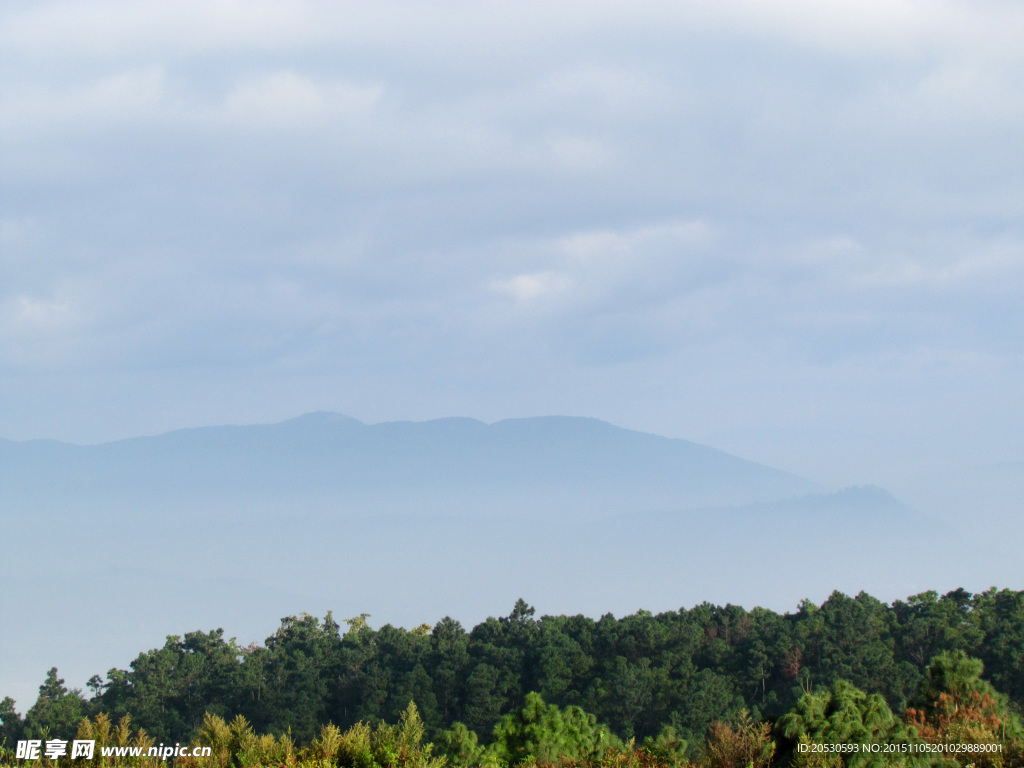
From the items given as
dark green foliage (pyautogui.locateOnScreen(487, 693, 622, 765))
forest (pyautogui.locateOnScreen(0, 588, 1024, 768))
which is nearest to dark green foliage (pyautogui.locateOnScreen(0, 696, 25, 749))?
forest (pyautogui.locateOnScreen(0, 588, 1024, 768))

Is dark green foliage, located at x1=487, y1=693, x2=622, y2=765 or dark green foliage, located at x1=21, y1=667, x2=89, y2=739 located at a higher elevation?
dark green foliage, located at x1=487, y1=693, x2=622, y2=765

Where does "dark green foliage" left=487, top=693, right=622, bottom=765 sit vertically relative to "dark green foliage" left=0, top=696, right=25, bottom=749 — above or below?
above

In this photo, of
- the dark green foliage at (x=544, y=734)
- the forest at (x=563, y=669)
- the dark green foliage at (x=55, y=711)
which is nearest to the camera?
the dark green foliage at (x=544, y=734)

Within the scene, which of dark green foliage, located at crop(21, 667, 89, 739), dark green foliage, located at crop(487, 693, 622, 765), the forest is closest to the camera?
dark green foliage, located at crop(487, 693, 622, 765)

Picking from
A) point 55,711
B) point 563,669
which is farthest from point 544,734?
point 55,711

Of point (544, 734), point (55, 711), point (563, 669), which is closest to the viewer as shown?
point (544, 734)

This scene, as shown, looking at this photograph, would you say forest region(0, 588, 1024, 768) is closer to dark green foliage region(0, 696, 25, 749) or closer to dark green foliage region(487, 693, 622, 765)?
dark green foliage region(0, 696, 25, 749)

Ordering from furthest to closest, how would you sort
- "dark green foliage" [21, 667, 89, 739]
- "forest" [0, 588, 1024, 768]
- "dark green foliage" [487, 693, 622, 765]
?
"dark green foliage" [21, 667, 89, 739] → "forest" [0, 588, 1024, 768] → "dark green foliage" [487, 693, 622, 765]

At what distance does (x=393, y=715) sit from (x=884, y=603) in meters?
33.4

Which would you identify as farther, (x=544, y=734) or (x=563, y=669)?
(x=563, y=669)

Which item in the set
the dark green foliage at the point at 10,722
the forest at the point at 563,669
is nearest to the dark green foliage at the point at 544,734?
the forest at the point at 563,669

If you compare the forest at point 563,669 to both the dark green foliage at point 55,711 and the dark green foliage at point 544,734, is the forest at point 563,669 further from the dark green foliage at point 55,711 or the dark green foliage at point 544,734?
the dark green foliage at point 544,734

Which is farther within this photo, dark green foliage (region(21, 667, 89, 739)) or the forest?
dark green foliage (region(21, 667, 89, 739))

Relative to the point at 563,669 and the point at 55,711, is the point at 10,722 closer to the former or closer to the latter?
the point at 55,711
